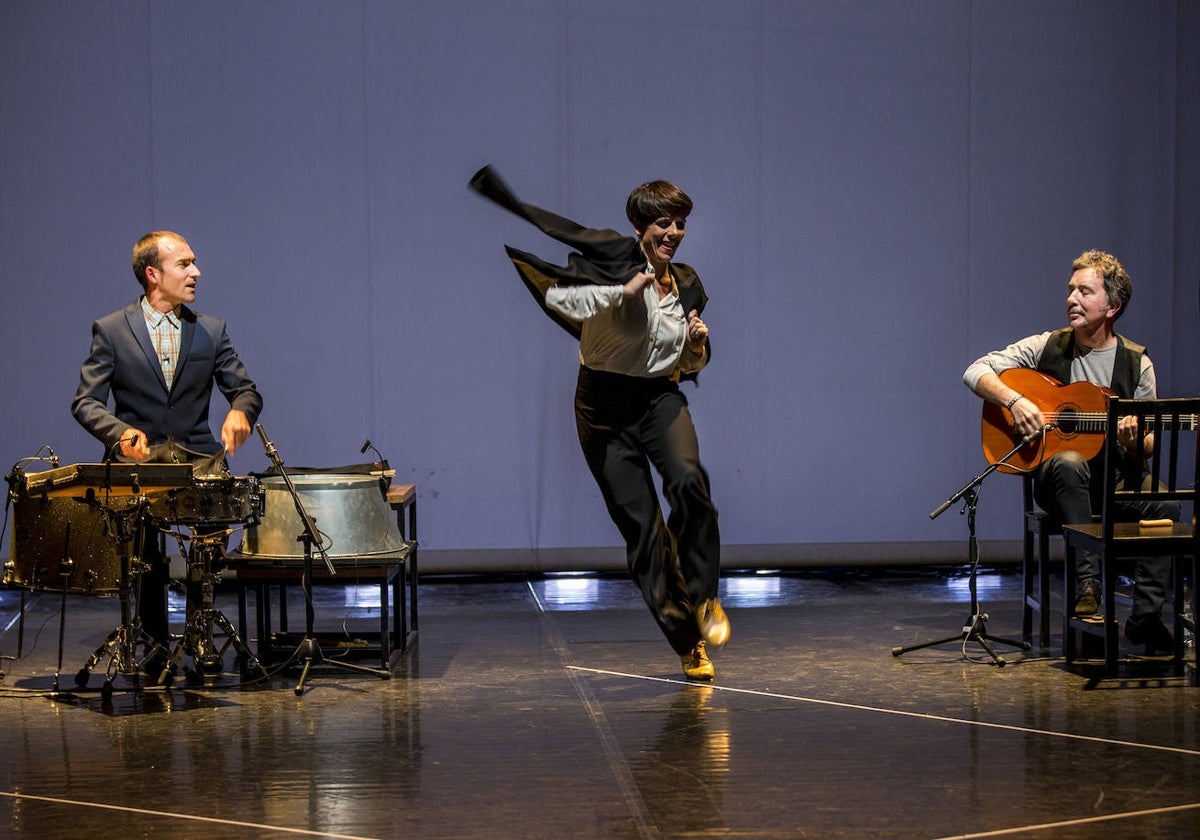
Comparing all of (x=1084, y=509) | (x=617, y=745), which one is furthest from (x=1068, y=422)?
(x=617, y=745)

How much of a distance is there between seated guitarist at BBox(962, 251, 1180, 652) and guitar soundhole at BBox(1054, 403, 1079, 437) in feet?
0.28

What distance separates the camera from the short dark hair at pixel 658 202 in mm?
4141

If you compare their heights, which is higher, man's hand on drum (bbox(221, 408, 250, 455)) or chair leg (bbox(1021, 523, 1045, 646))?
man's hand on drum (bbox(221, 408, 250, 455))

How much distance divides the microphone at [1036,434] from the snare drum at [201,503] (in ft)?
8.96

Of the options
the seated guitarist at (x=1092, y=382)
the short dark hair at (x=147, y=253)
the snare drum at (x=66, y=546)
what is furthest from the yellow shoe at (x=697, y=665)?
the short dark hair at (x=147, y=253)

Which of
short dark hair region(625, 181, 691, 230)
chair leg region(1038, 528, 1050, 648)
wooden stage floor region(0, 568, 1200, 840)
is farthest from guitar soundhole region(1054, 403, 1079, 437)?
short dark hair region(625, 181, 691, 230)

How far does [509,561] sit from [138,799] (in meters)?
3.89

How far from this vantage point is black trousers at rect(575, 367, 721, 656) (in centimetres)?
426

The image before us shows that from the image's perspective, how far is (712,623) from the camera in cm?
428

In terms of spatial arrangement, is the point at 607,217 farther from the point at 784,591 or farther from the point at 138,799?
the point at 138,799

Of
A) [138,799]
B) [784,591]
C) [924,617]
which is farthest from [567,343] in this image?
[138,799]

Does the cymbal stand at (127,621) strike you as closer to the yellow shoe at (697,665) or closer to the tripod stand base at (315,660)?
the tripod stand base at (315,660)

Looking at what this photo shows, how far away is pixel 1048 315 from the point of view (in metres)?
7.27

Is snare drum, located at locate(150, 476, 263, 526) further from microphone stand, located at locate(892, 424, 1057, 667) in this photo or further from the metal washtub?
microphone stand, located at locate(892, 424, 1057, 667)
